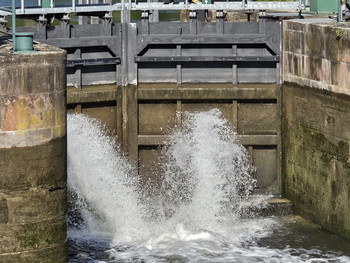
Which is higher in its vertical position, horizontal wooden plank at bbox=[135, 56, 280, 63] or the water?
horizontal wooden plank at bbox=[135, 56, 280, 63]

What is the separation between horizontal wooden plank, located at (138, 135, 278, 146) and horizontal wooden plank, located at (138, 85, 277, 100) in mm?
849

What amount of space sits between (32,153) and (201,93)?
7643 mm

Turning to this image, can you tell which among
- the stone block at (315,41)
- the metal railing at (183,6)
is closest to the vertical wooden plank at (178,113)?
the metal railing at (183,6)

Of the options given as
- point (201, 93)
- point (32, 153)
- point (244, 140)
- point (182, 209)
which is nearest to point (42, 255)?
point (32, 153)

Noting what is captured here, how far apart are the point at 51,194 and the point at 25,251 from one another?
3.01 feet

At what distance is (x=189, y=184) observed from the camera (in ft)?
70.3

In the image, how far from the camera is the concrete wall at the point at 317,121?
19.0 meters

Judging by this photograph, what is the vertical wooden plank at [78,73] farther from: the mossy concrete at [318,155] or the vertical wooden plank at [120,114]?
the mossy concrete at [318,155]

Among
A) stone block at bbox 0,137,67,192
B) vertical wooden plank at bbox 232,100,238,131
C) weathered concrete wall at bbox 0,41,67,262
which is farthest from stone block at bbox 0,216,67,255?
vertical wooden plank at bbox 232,100,238,131

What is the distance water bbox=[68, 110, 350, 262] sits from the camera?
18.5m

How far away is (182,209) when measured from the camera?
21.0m

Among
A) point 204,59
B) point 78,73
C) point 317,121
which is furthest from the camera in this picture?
point 204,59

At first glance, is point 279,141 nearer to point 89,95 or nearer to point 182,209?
point 182,209

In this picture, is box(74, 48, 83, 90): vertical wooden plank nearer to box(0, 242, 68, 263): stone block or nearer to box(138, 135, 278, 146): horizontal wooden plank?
box(138, 135, 278, 146): horizontal wooden plank
